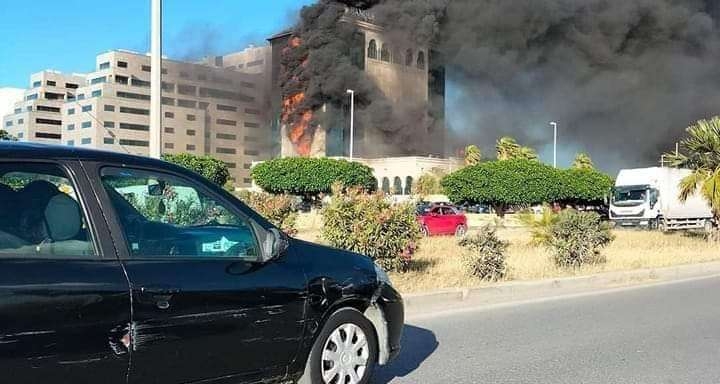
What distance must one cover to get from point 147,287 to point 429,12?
46.5 metres

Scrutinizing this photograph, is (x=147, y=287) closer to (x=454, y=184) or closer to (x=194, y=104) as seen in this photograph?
(x=194, y=104)

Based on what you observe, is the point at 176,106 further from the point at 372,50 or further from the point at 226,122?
the point at 372,50

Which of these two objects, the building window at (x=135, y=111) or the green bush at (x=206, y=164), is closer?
the building window at (x=135, y=111)

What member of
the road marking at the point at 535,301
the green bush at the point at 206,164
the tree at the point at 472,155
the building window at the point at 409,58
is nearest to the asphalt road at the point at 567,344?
the road marking at the point at 535,301

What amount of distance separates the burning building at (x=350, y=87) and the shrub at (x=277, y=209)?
104 feet

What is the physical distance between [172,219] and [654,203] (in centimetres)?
2903

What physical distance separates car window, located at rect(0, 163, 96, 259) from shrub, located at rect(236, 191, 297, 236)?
24.0 ft

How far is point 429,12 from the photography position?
47.5 m

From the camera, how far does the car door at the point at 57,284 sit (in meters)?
2.72

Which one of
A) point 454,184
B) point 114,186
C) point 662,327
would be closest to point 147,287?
point 114,186

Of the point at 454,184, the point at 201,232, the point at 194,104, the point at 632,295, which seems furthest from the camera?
the point at 454,184

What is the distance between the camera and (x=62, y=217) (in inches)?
121

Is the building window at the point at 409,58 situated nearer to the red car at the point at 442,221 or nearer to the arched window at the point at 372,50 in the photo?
the arched window at the point at 372,50

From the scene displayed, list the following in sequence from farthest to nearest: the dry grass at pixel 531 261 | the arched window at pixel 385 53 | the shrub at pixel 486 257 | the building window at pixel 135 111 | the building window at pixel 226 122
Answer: the arched window at pixel 385 53 → the building window at pixel 226 122 → the building window at pixel 135 111 → the shrub at pixel 486 257 → the dry grass at pixel 531 261
